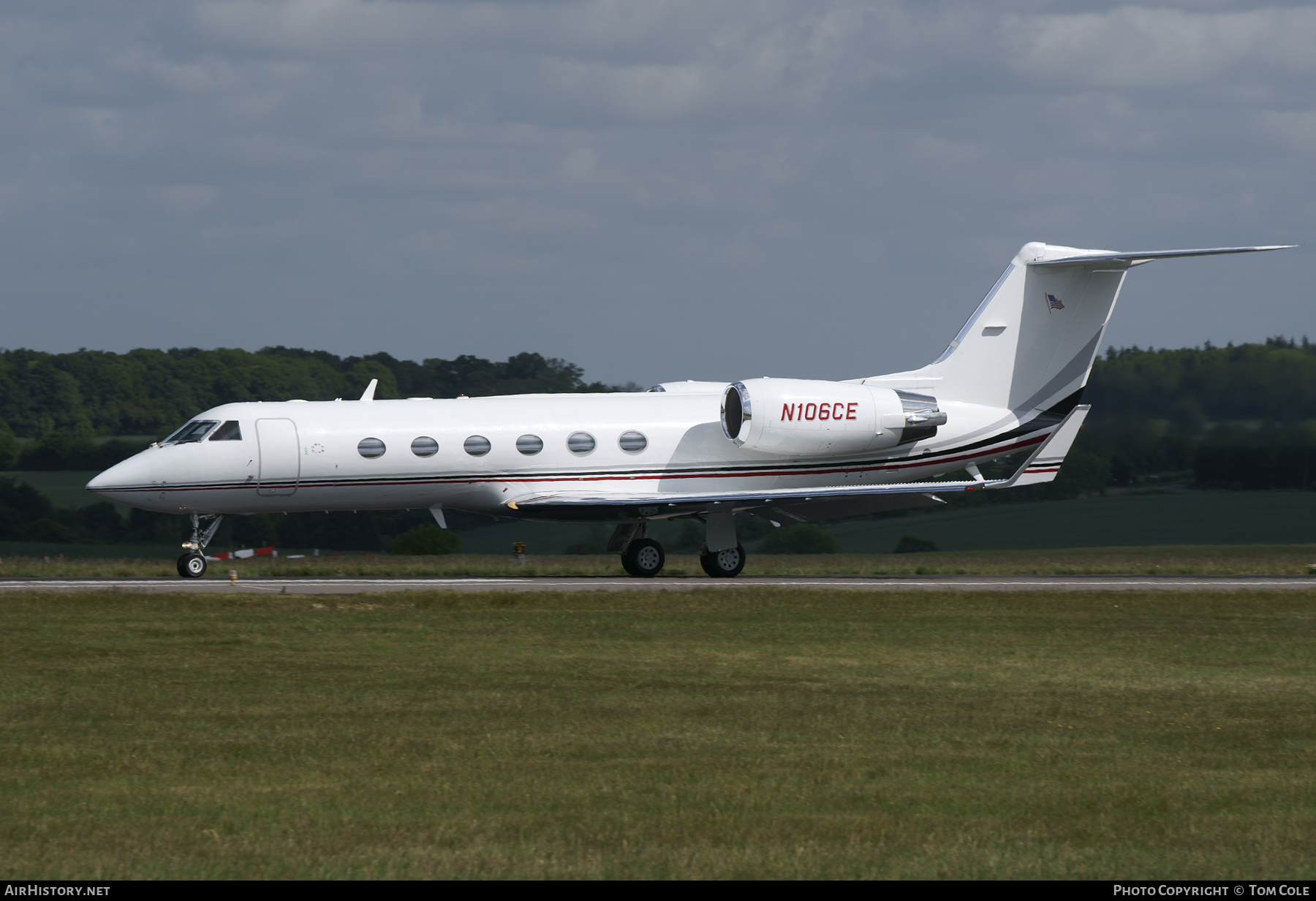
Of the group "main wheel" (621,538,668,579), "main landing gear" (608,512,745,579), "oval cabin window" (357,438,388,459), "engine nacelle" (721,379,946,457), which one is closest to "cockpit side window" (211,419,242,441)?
"oval cabin window" (357,438,388,459)

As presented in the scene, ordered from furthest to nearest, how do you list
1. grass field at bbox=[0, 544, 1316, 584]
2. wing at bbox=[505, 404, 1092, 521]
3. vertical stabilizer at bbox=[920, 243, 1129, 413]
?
vertical stabilizer at bbox=[920, 243, 1129, 413], grass field at bbox=[0, 544, 1316, 584], wing at bbox=[505, 404, 1092, 521]

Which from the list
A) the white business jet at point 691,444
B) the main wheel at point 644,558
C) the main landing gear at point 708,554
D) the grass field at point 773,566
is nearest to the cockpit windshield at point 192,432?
the white business jet at point 691,444

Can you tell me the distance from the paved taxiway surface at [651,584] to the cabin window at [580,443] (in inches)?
95.0

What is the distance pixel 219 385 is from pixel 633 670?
66000 millimetres

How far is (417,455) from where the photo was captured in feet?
83.5

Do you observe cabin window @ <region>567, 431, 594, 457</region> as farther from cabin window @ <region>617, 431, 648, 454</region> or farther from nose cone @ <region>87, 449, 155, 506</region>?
nose cone @ <region>87, 449, 155, 506</region>

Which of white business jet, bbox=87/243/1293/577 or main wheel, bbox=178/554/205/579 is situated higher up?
white business jet, bbox=87/243/1293/577

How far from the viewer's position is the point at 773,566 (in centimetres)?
3288

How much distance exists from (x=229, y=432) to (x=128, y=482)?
192 centimetres

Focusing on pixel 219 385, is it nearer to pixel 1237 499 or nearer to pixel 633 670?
pixel 1237 499

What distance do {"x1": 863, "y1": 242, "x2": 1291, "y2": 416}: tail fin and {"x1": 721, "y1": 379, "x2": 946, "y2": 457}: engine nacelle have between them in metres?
1.73

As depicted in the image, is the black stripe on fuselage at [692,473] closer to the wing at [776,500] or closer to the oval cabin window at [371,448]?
the wing at [776,500]

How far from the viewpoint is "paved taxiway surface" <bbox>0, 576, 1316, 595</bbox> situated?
22.8m
